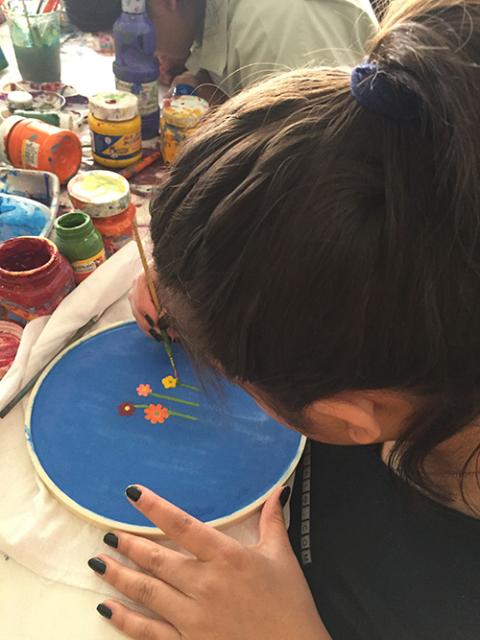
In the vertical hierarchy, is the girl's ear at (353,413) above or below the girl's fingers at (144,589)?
above

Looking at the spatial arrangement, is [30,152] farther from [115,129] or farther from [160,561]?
[160,561]

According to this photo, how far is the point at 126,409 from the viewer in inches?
26.7

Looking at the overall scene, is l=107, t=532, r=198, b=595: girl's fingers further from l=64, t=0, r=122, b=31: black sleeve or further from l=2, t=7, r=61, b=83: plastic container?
l=64, t=0, r=122, b=31: black sleeve

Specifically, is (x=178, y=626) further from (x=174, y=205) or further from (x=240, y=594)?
(x=174, y=205)

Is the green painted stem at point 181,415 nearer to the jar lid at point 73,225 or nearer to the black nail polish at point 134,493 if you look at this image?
the black nail polish at point 134,493

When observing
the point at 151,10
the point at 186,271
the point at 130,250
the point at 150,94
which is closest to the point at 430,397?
the point at 186,271

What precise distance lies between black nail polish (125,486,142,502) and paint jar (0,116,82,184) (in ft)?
1.90

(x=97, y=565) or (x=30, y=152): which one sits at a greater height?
(x=30, y=152)

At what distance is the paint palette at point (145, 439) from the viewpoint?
0.60 meters

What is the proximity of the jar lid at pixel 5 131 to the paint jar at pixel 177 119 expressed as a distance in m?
0.24

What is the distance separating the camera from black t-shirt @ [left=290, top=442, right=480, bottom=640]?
584mm

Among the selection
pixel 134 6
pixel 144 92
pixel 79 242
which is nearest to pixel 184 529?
pixel 79 242

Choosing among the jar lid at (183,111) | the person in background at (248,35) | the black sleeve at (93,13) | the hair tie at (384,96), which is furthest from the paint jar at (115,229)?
the black sleeve at (93,13)

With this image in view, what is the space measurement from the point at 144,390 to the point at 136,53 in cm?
72
